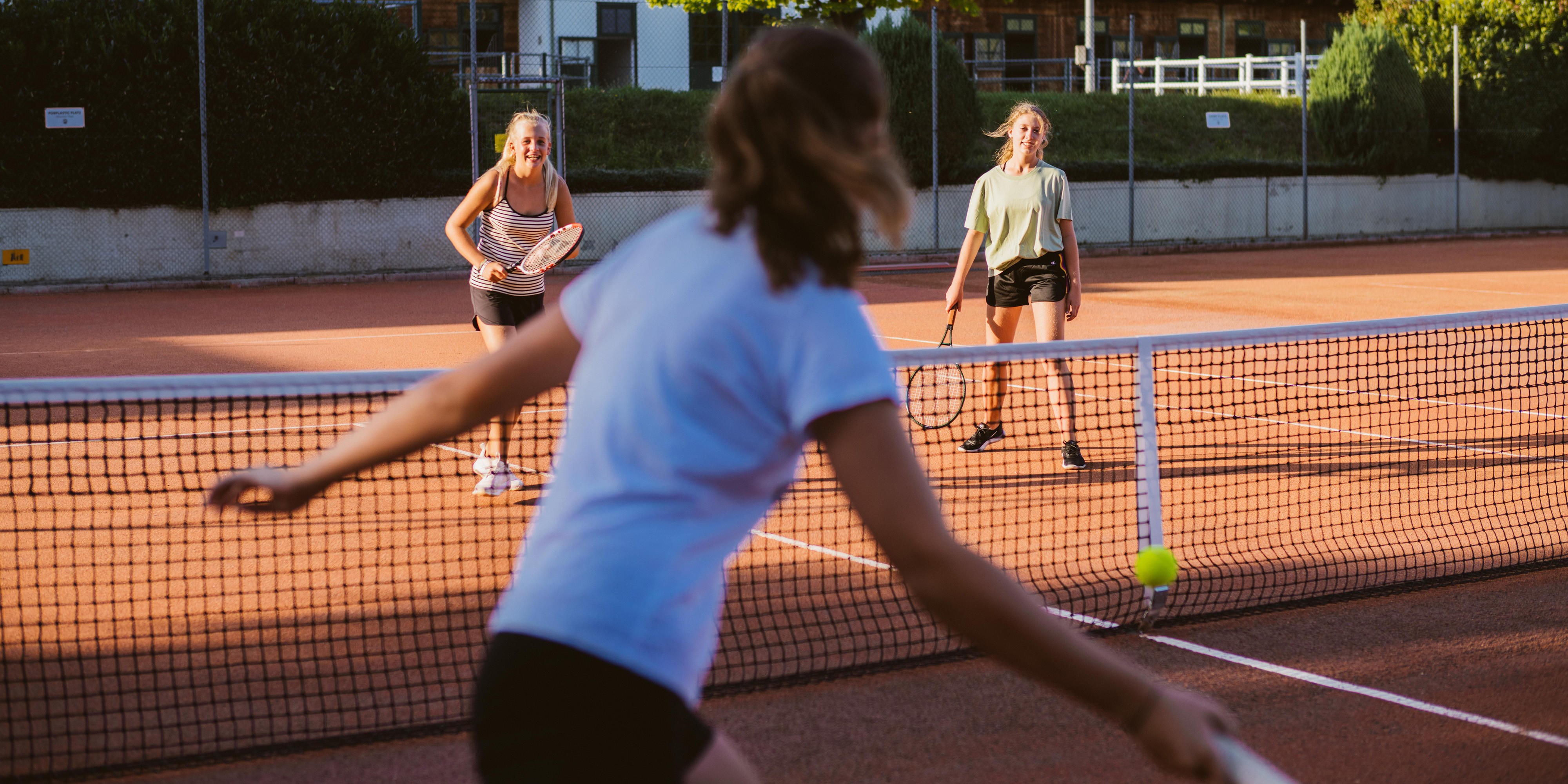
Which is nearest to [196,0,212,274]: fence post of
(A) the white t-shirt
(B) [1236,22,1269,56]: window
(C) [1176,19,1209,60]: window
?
(A) the white t-shirt

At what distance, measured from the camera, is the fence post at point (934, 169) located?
24844mm

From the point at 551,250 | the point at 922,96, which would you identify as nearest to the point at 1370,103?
the point at 922,96

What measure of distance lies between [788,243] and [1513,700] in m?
3.84

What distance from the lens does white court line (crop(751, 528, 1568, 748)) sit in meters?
4.38

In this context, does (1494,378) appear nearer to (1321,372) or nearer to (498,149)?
(1321,372)

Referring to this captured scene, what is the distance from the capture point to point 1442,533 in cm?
682

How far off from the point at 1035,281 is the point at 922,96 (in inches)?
727

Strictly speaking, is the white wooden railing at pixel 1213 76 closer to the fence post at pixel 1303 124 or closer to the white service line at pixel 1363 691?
the fence post at pixel 1303 124

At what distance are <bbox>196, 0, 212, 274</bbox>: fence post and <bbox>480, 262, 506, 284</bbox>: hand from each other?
48.4 feet

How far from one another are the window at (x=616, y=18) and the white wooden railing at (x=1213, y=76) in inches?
453

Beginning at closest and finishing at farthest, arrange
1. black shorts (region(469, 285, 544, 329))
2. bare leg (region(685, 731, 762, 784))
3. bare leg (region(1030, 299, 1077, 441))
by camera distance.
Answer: bare leg (region(685, 731, 762, 784)) < black shorts (region(469, 285, 544, 329)) < bare leg (region(1030, 299, 1077, 441))

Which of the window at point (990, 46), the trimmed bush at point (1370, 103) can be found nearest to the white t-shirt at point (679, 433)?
the trimmed bush at point (1370, 103)

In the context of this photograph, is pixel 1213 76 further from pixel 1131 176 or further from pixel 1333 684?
pixel 1333 684

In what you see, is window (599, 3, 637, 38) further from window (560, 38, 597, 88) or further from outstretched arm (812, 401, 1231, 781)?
outstretched arm (812, 401, 1231, 781)
